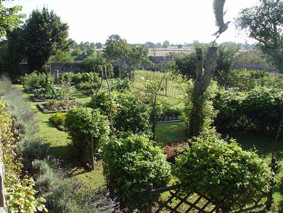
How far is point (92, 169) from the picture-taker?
542cm

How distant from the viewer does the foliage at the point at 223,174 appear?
9.94 feet

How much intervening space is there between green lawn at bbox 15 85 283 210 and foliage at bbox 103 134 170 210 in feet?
3.93

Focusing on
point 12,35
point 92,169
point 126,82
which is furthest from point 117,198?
point 12,35

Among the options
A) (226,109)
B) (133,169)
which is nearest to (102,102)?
(133,169)

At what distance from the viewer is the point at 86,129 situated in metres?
5.25

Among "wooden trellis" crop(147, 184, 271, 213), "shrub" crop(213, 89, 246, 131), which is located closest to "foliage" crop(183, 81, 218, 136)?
"shrub" crop(213, 89, 246, 131)

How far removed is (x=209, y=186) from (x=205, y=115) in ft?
13.6

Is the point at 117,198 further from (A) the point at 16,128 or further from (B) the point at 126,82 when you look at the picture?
(B) the point at 126,82

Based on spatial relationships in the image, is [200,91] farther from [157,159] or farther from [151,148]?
[157,159]

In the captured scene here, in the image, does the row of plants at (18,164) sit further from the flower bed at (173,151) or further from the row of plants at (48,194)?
the flower bed at (173,151)

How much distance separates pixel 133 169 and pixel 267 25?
20009 mm

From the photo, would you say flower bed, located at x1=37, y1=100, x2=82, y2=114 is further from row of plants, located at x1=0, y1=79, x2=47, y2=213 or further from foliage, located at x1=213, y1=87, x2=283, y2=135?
foliage, located at x1=213, y1=87, x2=283, y2=135

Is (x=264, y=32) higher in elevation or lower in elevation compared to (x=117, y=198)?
higher

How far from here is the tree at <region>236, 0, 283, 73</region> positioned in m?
18.4
